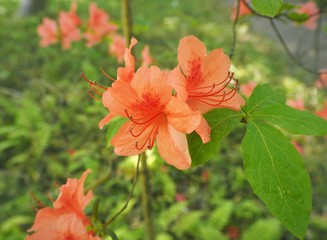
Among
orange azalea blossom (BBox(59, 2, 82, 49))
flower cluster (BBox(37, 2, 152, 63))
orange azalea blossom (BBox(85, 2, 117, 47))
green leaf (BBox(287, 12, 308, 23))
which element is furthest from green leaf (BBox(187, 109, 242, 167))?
orange azalea blossom (BBox(59, 2, 82, 49))

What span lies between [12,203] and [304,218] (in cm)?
268

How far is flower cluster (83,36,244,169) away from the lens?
621 mm

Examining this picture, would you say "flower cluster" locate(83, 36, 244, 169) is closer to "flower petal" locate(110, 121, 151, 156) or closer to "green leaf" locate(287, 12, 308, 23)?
"flower petal" locate(110, 121, 151, 156)

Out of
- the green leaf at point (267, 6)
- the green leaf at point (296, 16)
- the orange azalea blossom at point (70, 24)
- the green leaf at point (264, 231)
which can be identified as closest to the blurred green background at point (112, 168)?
the green leaf at point (264, 231)

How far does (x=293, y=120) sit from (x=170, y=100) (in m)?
0.24

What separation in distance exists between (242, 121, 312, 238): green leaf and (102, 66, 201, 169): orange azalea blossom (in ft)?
0.37

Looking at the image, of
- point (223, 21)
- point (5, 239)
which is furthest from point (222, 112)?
point (223, 21)

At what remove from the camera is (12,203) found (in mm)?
2789

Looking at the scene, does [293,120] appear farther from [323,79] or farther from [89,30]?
[323,79]

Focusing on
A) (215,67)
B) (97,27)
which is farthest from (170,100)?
(97,27)

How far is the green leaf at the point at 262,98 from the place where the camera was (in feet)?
2.51

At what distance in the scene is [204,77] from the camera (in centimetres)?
71

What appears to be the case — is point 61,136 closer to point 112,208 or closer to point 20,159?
point 20,159

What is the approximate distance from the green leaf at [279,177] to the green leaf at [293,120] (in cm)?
4
